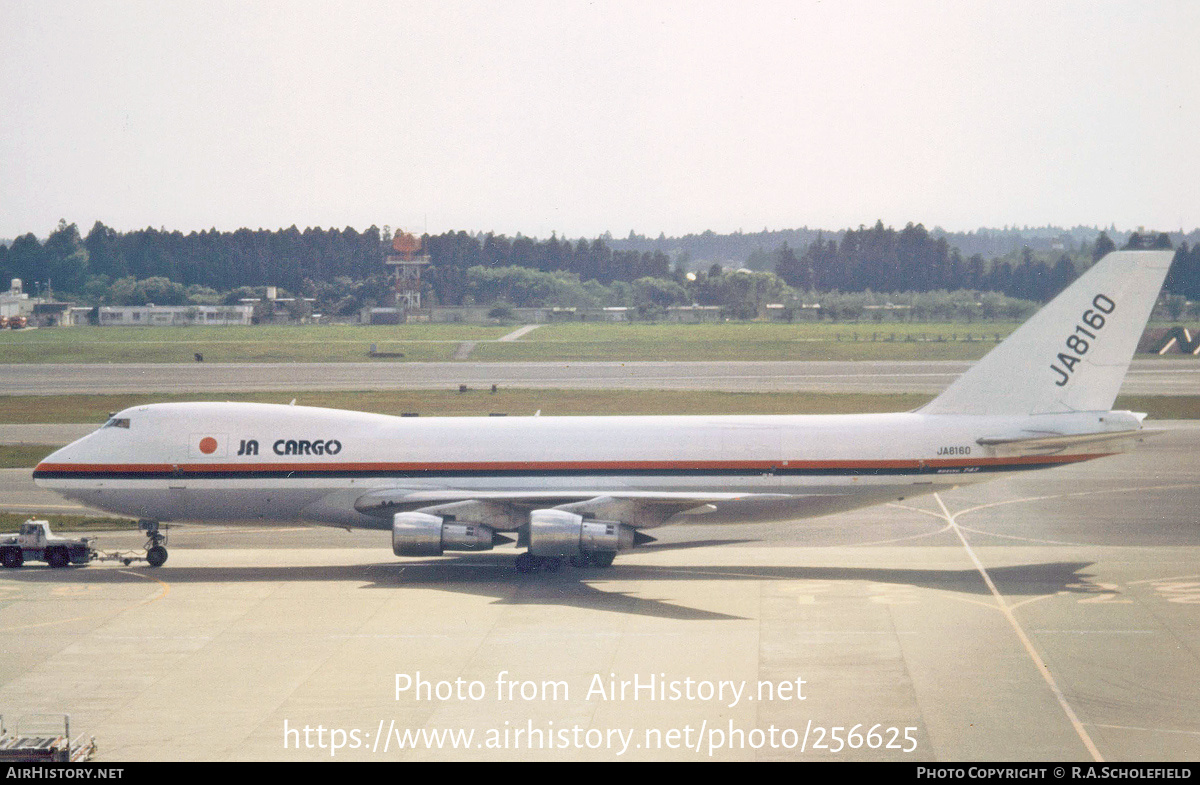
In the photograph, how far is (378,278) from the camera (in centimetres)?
17525

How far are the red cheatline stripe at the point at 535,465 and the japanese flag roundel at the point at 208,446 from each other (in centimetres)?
31

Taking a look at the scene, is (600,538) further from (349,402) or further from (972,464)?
(349,402)

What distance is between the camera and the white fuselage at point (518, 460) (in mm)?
32750

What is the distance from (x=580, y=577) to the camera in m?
31.8

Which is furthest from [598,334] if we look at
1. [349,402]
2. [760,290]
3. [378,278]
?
[378,278]

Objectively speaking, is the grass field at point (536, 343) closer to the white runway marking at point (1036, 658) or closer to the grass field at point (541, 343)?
the grass field at point (541, 343)

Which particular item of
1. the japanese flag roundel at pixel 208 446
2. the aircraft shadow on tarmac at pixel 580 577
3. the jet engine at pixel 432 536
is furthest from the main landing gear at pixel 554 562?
the japanese flag roundel at pixel 208 446

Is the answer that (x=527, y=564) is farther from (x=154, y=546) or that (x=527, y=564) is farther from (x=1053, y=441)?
(x=1053, y=441)

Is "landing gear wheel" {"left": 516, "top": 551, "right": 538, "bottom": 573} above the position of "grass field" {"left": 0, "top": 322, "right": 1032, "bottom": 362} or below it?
below

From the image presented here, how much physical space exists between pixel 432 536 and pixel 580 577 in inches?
169

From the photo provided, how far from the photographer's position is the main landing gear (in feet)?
106

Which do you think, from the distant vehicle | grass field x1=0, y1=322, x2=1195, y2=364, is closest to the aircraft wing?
the distant vehicle

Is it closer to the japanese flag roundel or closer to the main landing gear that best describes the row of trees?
the main landing gear

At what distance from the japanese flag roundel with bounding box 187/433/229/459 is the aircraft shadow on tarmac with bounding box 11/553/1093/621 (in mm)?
3479
